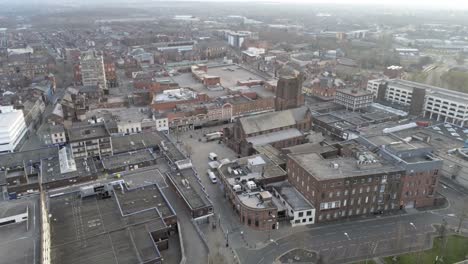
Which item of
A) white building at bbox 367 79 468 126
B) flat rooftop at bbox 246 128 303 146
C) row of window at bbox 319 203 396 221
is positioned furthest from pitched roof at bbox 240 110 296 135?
white building at bbox 367 79 468 126

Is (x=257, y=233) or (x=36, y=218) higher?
(x=36, y=218)

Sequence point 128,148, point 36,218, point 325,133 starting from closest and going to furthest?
A: point 36,218 → point 128,148 → point 325,133

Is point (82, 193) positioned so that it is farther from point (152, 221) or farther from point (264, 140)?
point (264, 140)

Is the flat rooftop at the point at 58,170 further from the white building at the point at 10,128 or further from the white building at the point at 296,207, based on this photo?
the white building at the point at 296,207

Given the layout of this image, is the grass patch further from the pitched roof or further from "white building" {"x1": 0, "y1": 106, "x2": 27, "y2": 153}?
"white building" {"x1": 0, "y1": 106, "x2": 27, "y2": 153}

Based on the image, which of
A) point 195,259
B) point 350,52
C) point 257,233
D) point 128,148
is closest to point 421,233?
point 257,233

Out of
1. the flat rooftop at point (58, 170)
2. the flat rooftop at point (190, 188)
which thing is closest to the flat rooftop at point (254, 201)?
the flat rooftop at point (190, 188)
